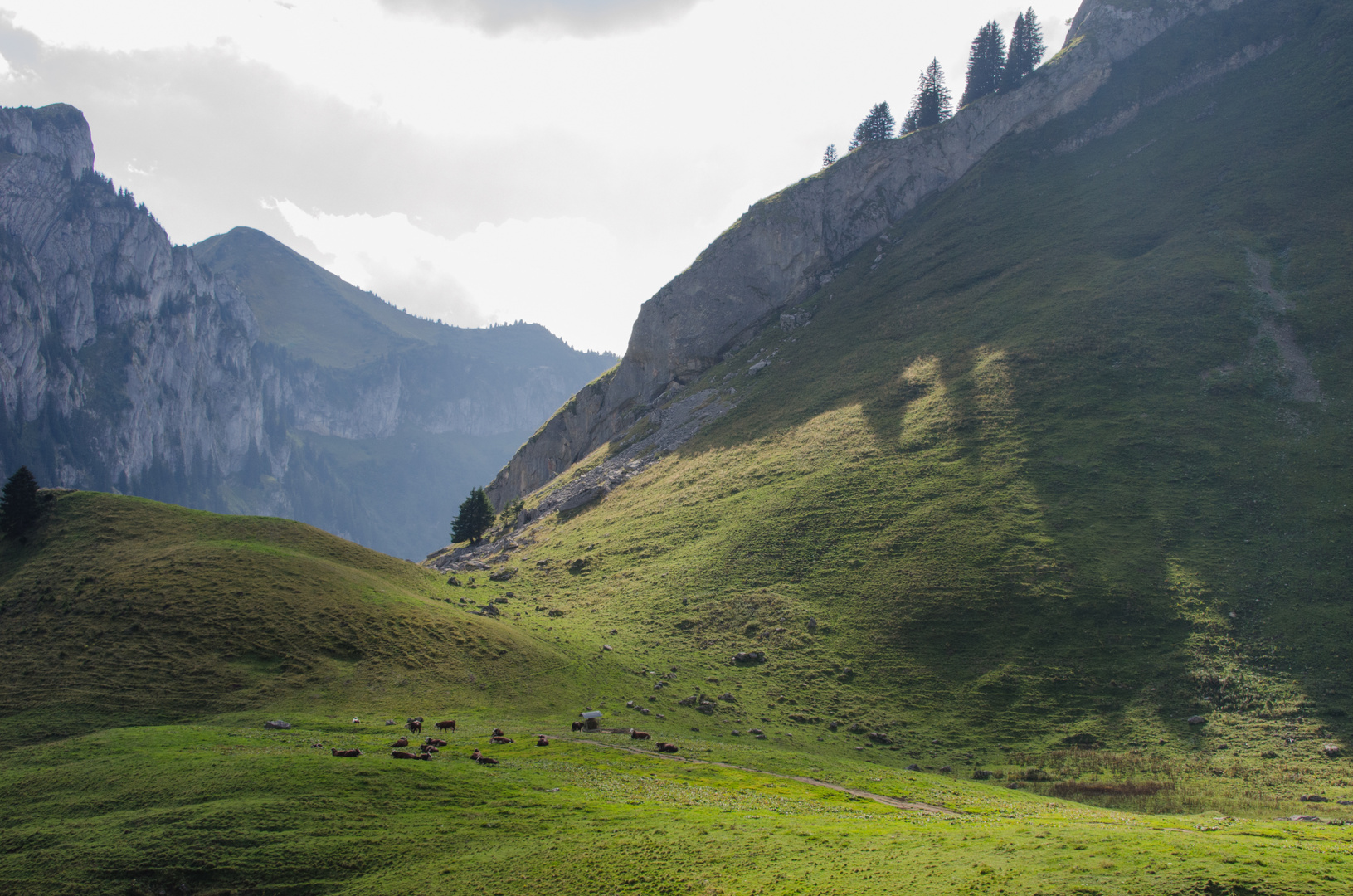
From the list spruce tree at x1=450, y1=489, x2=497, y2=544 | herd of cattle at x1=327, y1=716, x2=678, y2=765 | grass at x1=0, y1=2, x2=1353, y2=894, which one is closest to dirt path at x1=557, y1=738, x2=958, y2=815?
grass at x1=0, y1=2, x2=1353, y2=894

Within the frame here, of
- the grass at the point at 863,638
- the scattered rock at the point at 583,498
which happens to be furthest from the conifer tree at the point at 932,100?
the scattered rock at the point at 583,498

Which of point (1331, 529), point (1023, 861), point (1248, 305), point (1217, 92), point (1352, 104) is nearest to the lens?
point (1023, 861)

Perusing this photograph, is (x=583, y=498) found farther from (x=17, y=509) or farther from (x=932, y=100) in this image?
(x=932, y=100)

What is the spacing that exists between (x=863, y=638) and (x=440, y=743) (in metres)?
38.8

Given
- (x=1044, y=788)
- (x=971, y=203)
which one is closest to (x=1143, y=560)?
(x=1044, y=788)

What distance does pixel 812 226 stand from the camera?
153875 mm

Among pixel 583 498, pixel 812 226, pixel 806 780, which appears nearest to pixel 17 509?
pixel 806 780

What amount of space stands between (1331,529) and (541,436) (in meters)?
144

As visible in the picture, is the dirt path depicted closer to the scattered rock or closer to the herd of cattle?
the herd of cattle

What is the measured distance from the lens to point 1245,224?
331 feet

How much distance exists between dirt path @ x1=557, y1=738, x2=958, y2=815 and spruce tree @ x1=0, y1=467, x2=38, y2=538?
165 ft

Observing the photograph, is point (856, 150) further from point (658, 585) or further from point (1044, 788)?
point (1044, 788)

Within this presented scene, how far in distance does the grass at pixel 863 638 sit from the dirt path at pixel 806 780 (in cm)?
98

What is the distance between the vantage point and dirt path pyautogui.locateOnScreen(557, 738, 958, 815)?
32.6 metres
